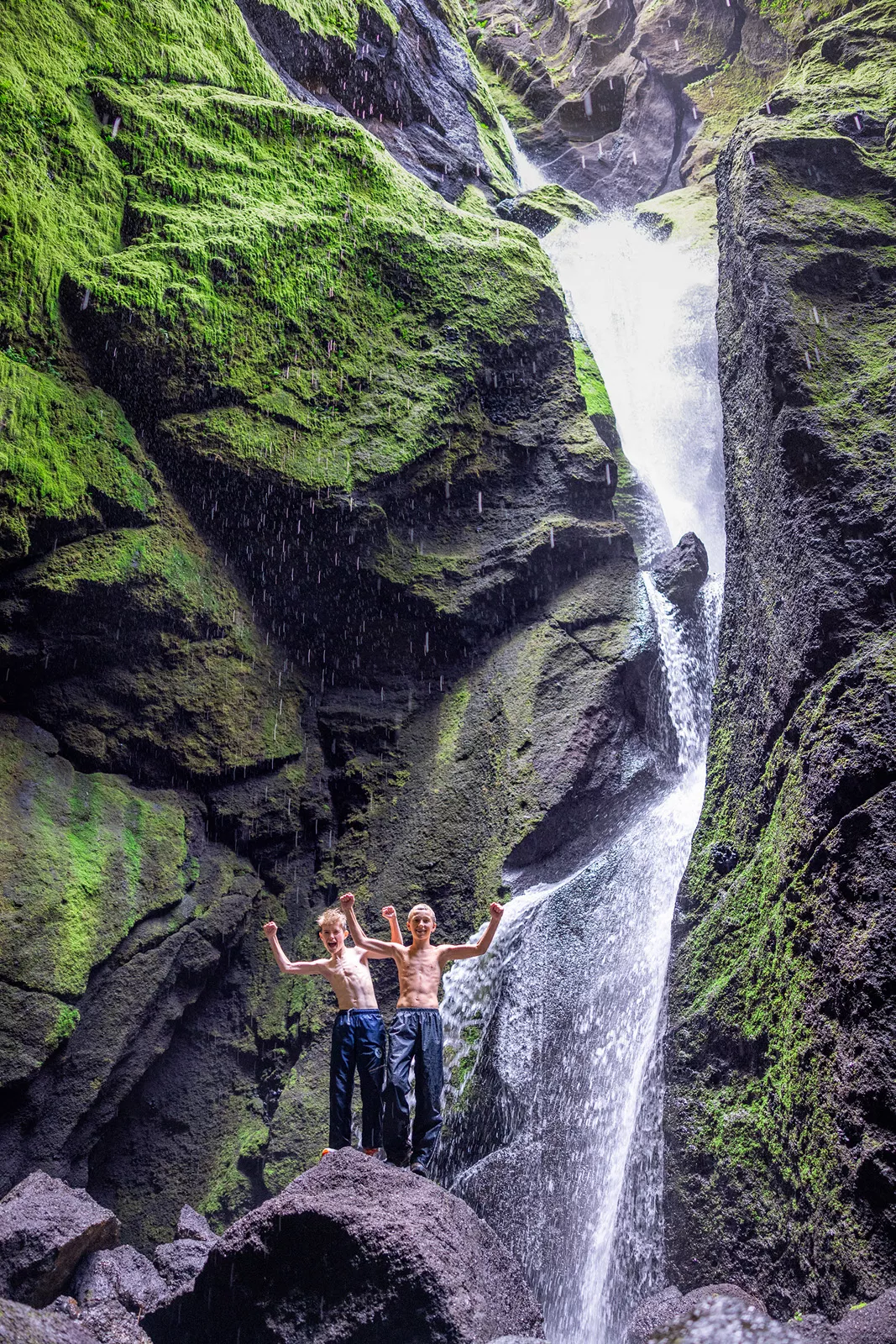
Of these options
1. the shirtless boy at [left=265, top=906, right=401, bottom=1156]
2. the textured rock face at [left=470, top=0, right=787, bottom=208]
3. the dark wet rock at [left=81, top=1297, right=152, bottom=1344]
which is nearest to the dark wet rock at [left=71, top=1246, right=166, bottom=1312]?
the dark wet rock at [left=81, top=1297, right=152, bottom=1344]

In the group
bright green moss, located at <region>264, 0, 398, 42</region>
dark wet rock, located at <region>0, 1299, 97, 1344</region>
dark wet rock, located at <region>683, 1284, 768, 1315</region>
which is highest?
bright green moss, located at <region>264, 0, 398, 42</region>

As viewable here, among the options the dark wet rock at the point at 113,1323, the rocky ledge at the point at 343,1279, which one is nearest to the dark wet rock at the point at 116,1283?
the dark wet rock at the point at 113,1323

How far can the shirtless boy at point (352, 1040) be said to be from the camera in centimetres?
531

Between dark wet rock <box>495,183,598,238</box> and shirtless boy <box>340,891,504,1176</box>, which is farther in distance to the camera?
dark wet rock <box>495,183,598,238</box>

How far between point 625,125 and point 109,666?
20358 mm

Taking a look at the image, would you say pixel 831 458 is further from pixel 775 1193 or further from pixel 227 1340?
pixel 227 1340

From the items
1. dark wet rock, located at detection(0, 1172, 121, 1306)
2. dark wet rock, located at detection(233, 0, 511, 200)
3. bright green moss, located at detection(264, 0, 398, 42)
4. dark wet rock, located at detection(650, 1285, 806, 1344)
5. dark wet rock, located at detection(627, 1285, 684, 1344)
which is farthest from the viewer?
dark wet rock, located at detection(233, 0, 511, 200)

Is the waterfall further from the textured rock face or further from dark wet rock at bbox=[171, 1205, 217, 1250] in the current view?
the textured rock face

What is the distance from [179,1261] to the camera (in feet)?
18.9

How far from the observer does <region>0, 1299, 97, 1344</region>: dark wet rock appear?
3.01 m

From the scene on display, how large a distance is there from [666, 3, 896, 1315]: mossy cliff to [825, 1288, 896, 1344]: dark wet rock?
0.40 m

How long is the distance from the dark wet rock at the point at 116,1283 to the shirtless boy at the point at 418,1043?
6.36 feet

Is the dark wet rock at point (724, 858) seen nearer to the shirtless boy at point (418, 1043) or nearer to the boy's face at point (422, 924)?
the shirtless boy at point (418, 1043)

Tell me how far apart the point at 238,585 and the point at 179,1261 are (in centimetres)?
568
